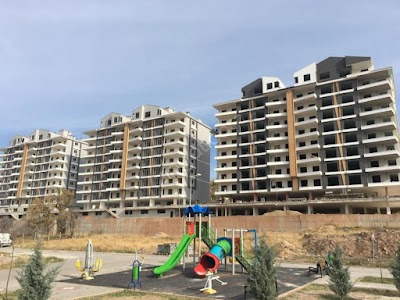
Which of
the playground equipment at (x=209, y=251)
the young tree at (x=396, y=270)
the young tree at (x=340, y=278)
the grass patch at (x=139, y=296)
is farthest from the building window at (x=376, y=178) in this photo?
the grass patch at (x=139, y=296)

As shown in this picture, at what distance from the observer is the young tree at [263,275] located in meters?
10.7

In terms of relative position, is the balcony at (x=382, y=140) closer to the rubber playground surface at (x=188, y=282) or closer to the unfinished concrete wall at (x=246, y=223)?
the unfinished concrete wall at (x=246, y=223)

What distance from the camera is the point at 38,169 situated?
344 ft

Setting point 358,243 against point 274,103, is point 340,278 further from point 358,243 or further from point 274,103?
point 274,103

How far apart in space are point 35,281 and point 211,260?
11.6 metres

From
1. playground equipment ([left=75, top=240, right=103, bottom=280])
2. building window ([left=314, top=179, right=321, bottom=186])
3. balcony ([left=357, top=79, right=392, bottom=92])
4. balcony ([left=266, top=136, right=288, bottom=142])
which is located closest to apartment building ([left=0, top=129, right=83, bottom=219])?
balcony ([left=266, top=136, right=288, bottom=142])

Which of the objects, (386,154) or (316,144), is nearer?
(386,154)

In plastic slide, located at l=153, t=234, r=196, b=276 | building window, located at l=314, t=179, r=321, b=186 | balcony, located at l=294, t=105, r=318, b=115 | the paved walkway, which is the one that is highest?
balcony, located at l=294, t=105, r=318, b=115

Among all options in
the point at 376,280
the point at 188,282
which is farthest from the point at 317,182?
the point at 188,282

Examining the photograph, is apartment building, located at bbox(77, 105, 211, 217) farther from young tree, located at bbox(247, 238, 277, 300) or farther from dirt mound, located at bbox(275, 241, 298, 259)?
young tree, located at bbox(247, 238, 277, 300)

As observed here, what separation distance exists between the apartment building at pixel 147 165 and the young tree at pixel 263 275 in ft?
210

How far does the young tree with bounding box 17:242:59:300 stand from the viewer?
9.49m

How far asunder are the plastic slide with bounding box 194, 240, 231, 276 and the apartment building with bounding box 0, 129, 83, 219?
89819 millimetres

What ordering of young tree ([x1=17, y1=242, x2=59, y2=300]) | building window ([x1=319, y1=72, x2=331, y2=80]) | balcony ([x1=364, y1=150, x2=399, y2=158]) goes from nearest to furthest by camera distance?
young tree ([x1=17, y1=242, x2=59, y2=300]) < balcony ([x1=364, y1=150, x2=399, y2=158]) < building window ([x1=319, y1=72, x2=331, y2=80])
